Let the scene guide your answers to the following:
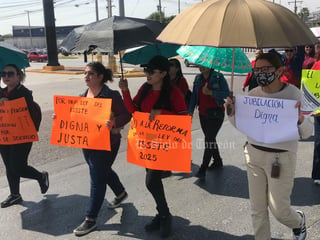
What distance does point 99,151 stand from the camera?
11.4 ft

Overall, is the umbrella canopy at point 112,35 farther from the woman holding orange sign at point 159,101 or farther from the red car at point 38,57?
the red car at point 38,57

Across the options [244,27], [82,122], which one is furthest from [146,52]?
[244,27]

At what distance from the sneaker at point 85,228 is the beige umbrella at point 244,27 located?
210cm

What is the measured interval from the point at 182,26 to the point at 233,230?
2.15 meters

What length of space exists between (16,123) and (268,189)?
118 inches

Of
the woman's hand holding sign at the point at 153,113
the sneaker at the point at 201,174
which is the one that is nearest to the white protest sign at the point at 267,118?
the woman's hand holding sign at the point at 153,113

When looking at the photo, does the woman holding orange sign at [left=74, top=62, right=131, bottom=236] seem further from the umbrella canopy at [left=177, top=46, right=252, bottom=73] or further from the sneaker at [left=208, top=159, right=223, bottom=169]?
the sneaker at [left=208, top=159, right=223, bottom=169]

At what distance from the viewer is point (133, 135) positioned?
3.43 meters

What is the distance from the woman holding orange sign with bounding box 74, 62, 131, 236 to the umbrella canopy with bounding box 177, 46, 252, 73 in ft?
3.99

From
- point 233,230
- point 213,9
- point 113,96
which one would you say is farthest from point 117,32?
point 233,230

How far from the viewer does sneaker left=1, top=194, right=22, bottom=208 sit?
161 inches

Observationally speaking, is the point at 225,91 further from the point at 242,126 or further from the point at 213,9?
the point at 213,9

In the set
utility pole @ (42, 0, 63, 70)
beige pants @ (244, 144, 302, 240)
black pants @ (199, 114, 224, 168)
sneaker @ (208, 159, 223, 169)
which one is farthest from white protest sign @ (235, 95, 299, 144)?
utility pole @ (42, 0, 63, 70)

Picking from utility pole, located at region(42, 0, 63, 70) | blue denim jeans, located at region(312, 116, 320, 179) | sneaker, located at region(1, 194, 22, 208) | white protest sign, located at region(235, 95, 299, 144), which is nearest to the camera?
white protest sign, located at region(235, 95, 299, 144)
